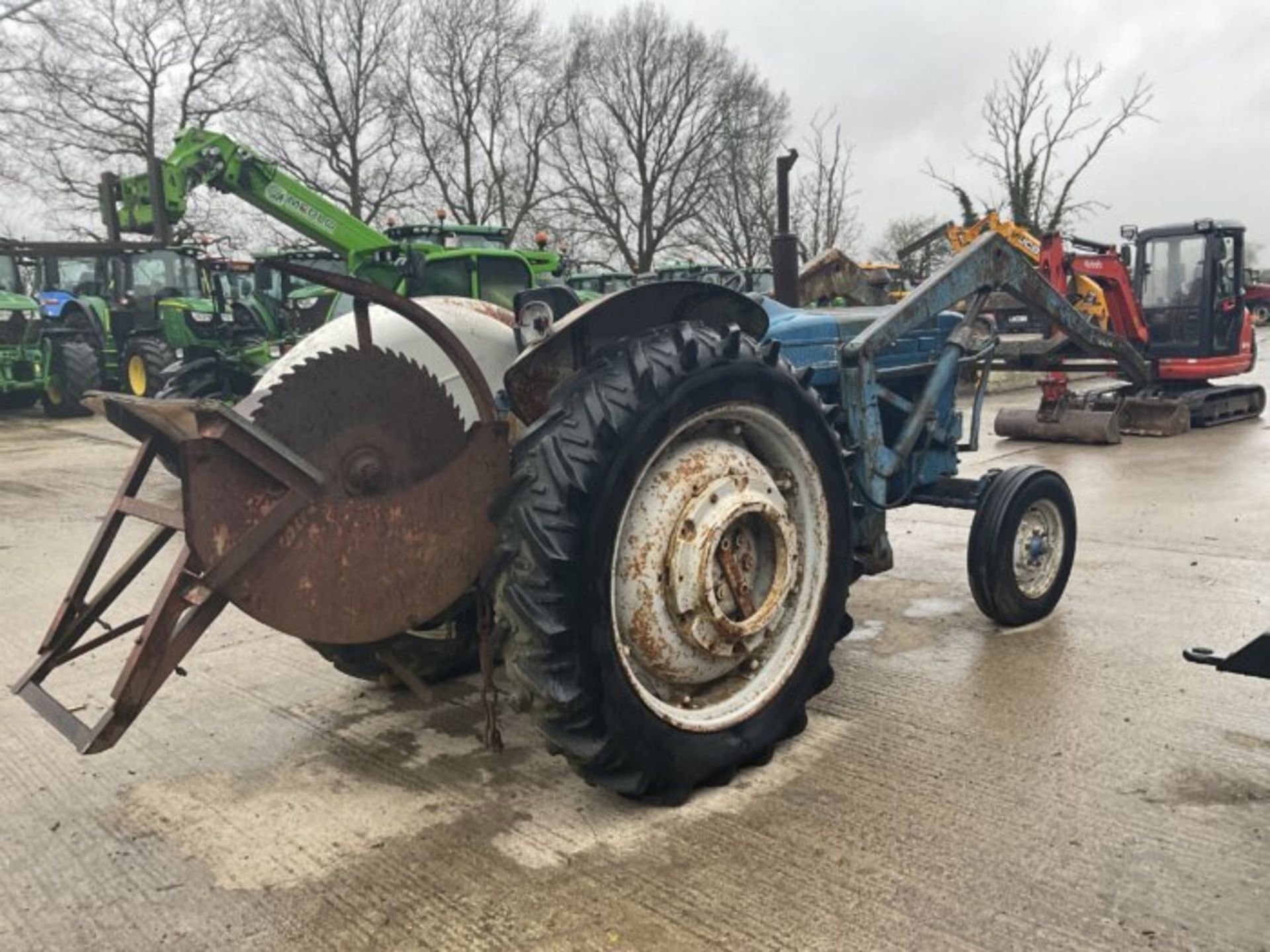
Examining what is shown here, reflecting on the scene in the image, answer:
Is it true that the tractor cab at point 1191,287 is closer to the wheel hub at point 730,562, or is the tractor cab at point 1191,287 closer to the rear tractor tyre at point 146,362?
the wheel hub at point 730,562

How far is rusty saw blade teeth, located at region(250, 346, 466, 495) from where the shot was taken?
2.70 metres

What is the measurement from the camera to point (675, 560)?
9.12ft

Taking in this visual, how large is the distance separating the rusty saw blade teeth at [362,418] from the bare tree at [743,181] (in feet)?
99.8

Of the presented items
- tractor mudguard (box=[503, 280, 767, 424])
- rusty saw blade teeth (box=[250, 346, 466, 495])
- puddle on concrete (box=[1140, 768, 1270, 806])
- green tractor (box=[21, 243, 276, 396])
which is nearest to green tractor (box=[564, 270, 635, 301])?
green tractor (box=[21, 243, 276, 396])

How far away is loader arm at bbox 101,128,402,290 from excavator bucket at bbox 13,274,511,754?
24.9ft

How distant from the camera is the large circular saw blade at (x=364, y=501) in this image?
2500mm

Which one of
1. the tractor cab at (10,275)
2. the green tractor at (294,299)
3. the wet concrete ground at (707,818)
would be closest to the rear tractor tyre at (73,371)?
the tractor cab at (10,275)

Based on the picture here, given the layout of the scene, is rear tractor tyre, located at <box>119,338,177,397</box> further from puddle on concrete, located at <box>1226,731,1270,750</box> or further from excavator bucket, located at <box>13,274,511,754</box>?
puddle on concrete, located at <box>1226,731,1270,750</box>

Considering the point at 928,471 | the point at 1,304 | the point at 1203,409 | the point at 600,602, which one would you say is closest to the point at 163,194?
the point at 1,304

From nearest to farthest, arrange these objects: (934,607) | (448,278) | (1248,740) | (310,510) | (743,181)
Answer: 1. (310,510)
2. (1248,740)
3. (934,607)
4. (448,278)
5. (743,181)

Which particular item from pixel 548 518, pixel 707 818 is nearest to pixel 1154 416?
pixel 707 818

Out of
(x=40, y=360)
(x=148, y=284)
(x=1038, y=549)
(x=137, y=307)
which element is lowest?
(x=1038, y=549)

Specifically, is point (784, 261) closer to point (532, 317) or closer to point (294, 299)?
point (532, 317)

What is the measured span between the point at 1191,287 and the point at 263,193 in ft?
36.2
